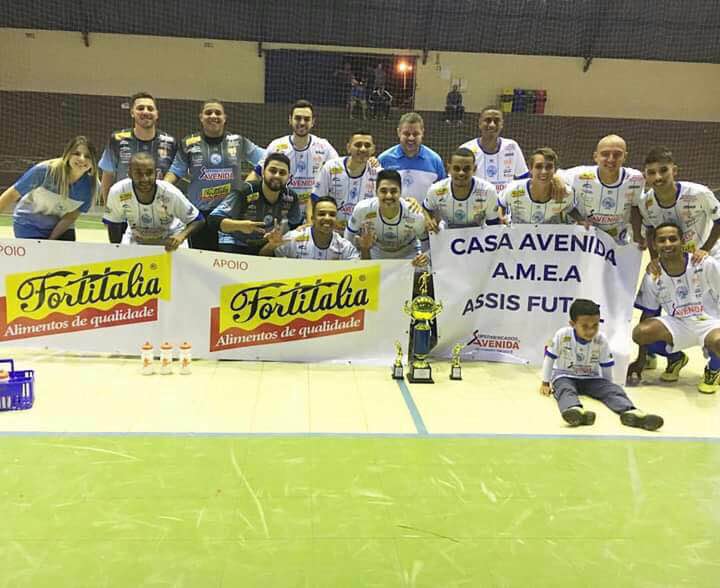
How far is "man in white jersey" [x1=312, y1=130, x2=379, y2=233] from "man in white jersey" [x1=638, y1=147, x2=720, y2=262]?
2367 mm

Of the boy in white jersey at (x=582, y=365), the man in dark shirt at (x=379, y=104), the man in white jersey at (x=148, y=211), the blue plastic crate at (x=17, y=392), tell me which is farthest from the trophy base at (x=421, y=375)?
the man in dark shirt at (x=379, y=104)

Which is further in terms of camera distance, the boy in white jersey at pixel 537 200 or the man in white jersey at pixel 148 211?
the boy in white jersey at pixel 537 200

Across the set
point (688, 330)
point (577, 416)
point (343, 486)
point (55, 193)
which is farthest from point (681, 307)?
point (55, 193)

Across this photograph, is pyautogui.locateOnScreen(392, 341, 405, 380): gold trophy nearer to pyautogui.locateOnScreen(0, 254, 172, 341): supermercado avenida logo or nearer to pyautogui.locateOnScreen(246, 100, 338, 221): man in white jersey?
pyautogui.locateOnScreen(246, 100, 338, 221): man in white jersey

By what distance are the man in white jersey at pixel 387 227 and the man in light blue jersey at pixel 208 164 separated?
1.30 metres

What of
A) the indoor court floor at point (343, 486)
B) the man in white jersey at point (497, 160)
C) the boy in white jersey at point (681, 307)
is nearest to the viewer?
the indoor court floor at point (343, 486)

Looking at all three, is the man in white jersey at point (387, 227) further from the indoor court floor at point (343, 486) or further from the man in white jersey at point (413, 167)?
the indoor court floor at point (343, 486)

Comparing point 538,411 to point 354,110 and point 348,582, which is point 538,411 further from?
point 354,110

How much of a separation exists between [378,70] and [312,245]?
12.9 metres

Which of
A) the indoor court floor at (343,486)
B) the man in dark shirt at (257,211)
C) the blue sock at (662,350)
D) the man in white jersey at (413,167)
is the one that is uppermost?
the man in white jersey at (413,167)

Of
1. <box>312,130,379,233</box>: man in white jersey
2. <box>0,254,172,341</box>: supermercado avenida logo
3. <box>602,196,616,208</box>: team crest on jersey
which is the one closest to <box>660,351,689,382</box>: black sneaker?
<box>602,196,616,208</box>: team crest on jersey

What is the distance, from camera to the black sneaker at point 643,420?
4344 millimetres

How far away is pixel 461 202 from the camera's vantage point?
5629 millimetres

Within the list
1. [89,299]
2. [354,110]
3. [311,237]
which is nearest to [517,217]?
[311,237]
